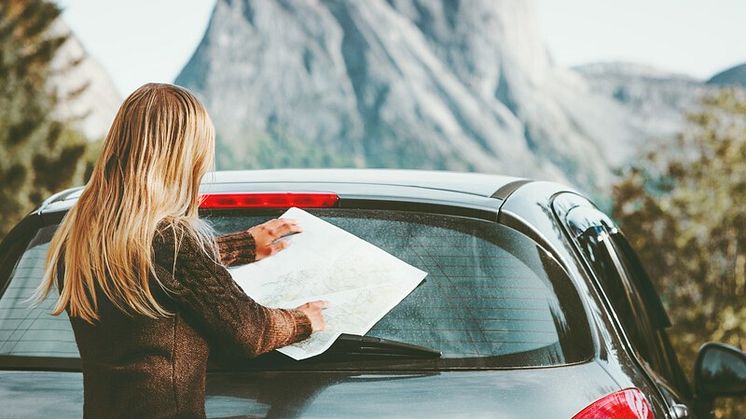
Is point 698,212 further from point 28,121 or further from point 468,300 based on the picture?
point 468,300

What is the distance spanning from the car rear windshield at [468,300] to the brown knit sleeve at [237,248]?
2.5 inches

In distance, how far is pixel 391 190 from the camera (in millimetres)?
2686

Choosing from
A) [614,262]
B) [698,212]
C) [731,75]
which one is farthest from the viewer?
[731,75]

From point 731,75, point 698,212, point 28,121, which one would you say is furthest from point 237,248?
point 731,75

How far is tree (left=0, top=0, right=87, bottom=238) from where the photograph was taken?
6150 centimetres

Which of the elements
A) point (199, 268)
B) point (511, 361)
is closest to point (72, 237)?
point (199, 268)

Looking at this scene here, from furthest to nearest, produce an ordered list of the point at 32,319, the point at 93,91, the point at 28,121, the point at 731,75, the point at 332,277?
1. the point at 731,75
2. the point at 93,91
3. the point at 28,121
4. the point at 32,319
5. the point at 332,277

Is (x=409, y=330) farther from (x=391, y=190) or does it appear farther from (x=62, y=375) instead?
(x=62, y=375)

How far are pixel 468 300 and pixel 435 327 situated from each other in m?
0.10

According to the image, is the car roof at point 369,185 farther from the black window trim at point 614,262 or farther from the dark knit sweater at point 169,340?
the dark knit sweater at point 169,340

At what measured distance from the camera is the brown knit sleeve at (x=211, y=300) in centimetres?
221

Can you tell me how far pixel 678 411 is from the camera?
9.26ft

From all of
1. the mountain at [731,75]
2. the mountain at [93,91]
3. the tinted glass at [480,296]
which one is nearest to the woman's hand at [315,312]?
the tinted glass at [480,296]

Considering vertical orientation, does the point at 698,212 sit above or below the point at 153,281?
below
